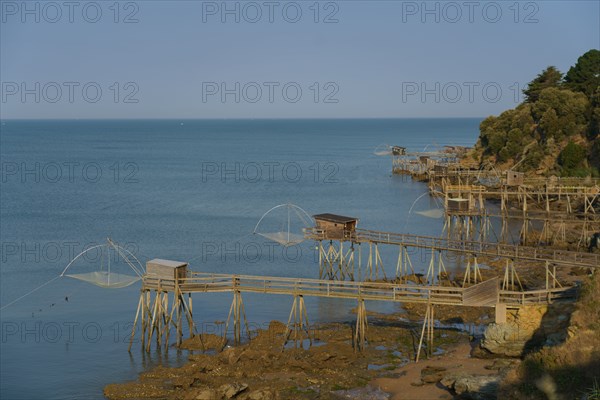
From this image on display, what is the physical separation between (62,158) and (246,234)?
96269 mm

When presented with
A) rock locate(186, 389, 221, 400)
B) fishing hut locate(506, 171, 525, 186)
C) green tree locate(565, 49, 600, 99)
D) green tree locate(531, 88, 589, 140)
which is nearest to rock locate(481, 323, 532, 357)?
rock locate(186, 389, 221, 400)

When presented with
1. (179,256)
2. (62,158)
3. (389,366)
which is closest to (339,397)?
(389,366)

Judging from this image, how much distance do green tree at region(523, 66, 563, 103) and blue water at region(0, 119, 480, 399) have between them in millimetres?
17639

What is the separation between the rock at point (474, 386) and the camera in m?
25.4

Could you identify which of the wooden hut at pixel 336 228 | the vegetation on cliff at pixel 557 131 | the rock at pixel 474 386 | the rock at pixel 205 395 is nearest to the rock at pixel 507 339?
the rock at pixel 474 386

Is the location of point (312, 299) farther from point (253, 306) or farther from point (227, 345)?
point (227, 345)

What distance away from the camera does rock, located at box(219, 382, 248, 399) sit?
2664 cm

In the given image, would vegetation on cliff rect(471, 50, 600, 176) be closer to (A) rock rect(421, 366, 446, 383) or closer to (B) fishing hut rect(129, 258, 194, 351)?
(A) rock rect(421, 366, 446, 383)

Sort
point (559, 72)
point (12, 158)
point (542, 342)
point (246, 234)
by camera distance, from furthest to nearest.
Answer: point (12, 158) → point (559, 72) → point (246, 234) → point (542, 342)

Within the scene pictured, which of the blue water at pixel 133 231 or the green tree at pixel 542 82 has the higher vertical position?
the green tree at pixel 542 82

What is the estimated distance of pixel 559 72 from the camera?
93.8 meters

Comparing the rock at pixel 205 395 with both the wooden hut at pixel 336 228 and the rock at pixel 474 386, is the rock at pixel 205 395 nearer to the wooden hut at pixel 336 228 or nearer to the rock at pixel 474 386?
the rock at pixel 474 386

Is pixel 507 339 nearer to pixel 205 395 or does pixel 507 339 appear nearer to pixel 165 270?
pixel 205 395

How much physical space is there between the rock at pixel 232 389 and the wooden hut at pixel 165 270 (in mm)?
7564
